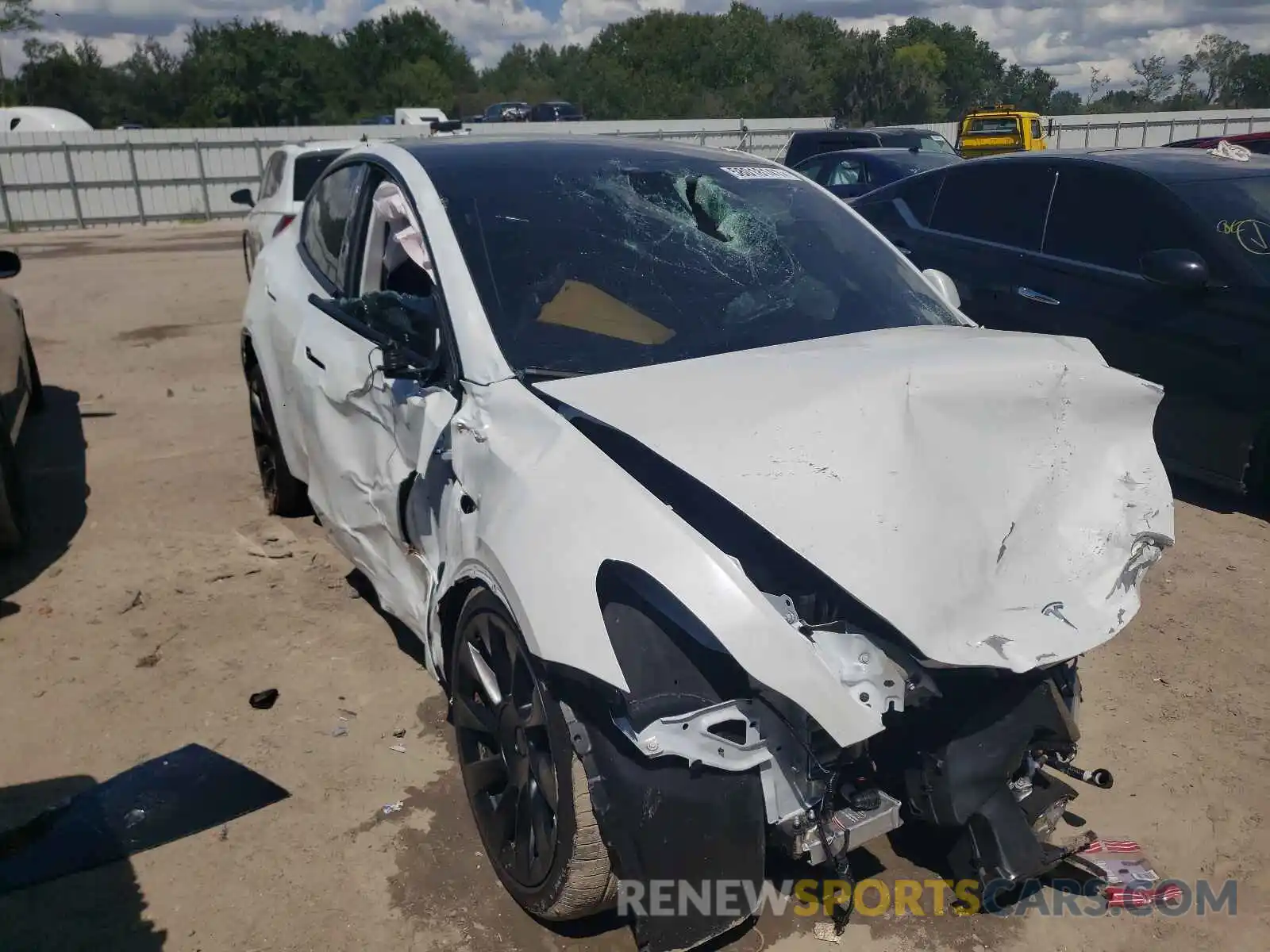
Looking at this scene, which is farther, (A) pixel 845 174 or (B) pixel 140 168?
(B) pixel 140 168

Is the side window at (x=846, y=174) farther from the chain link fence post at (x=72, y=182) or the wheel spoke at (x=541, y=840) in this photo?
the chain link fence post at (x=72, y=182)

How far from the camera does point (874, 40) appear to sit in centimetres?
6425

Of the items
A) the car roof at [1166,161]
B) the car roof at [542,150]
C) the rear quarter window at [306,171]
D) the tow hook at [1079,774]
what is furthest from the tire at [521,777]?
the rear quarter window at [306,171]

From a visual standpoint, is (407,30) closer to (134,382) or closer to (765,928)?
(134,382)

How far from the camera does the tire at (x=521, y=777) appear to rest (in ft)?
7.65

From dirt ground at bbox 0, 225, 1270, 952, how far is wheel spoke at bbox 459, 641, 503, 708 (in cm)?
59

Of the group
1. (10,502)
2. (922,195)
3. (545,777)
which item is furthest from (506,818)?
(922,195)

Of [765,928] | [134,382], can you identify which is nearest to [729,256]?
[765,928]

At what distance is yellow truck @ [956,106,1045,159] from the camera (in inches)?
981

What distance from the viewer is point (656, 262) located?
325 centimetres

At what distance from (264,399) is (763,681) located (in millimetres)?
3711

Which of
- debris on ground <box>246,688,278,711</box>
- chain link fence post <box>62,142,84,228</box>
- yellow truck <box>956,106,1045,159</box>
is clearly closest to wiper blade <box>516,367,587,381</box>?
debris on ground <box>246,688,278,711</box>

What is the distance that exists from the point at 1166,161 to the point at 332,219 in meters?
4.79

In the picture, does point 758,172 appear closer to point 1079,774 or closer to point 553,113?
point 1079,774
